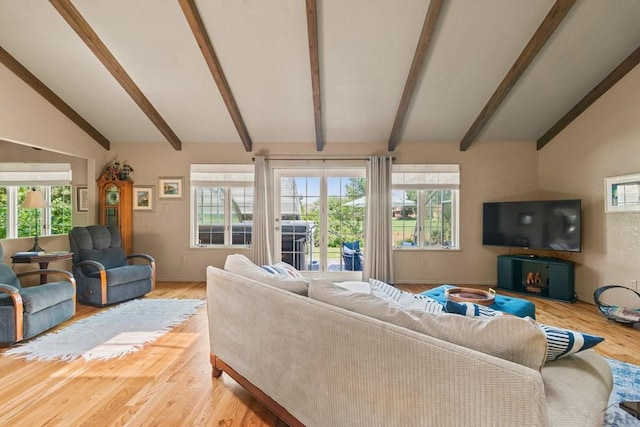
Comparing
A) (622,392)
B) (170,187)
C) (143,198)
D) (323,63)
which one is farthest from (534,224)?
(143,198)

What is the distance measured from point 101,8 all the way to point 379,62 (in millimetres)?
2884

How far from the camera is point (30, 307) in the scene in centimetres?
278

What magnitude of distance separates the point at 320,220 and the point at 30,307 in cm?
367

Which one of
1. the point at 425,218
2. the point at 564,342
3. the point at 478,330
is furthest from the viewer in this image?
the point at 425,218

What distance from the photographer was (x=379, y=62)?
3.65m

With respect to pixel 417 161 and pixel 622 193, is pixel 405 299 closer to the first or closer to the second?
pixel 622 193

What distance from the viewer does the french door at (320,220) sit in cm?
528

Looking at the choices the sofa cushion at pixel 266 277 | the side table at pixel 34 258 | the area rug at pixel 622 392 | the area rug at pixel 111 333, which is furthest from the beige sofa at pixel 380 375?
the side table at pixel 34 258

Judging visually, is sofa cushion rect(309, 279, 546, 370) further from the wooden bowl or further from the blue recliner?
the blue recliner

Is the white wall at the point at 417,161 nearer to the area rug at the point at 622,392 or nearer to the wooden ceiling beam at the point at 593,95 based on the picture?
the wooden ceiling beam at the point at 593,95

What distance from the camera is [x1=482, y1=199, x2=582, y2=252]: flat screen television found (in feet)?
13.5

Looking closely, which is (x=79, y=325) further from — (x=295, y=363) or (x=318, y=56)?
(x=318, y=56)

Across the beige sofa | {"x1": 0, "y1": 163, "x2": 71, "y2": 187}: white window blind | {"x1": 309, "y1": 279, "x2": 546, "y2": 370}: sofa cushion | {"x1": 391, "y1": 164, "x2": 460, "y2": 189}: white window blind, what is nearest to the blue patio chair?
{"x1": 391, "y1": 164, "x2": 460, "y2": 189}: white window blind

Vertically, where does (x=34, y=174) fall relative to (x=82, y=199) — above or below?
above
